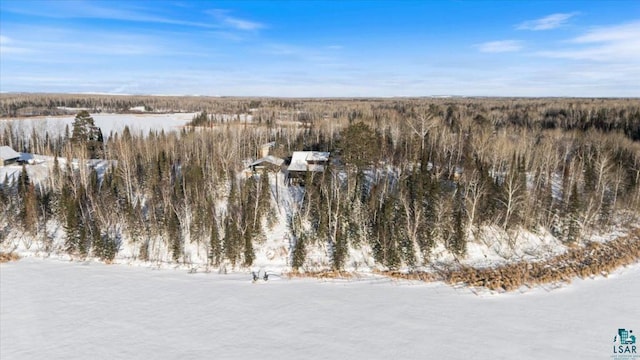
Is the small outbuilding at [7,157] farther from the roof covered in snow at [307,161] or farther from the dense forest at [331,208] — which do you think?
the roof covered in snow at [307,161]

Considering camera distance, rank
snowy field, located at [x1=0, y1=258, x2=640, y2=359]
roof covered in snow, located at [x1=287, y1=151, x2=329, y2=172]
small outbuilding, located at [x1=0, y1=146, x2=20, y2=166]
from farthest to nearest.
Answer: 1. small outbuilding, located at [x1=0, y1=146, x2=20, y2=166]
2. roof covered in snow, located at [x1=287, y1=151, x2=329, y2=172]
3. snowy field, located at [x1=0, y1=258, x2=640, y2=359]

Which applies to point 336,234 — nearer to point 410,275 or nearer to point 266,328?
point 410,275

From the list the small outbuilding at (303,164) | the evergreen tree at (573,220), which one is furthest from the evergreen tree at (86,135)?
the evergreen tree at (573,220)

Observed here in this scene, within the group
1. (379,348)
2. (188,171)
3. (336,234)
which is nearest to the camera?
(379,348)

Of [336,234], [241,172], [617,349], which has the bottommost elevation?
[617,349]

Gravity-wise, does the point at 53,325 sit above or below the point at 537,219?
below

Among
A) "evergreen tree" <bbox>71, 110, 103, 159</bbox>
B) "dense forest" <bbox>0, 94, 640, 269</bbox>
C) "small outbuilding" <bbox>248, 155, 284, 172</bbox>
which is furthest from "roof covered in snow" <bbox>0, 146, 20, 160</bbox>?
"small outbuilding" <bbox>248, 155, 284, 172</bbox>

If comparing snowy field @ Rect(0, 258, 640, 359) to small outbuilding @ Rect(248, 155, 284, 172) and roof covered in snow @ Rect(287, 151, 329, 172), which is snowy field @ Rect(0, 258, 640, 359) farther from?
small outbuilding @ Rect(248, 155, 284, 172)

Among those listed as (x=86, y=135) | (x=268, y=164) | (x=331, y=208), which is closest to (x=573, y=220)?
(x=331, y=208)

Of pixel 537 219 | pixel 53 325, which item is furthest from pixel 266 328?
pixel 537 219
